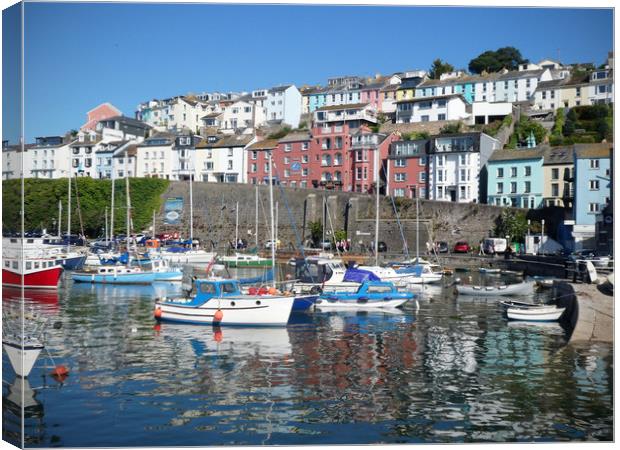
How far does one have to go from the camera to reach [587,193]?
3631cm

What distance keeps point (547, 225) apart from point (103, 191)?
1357 inches

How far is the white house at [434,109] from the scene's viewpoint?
62156mm

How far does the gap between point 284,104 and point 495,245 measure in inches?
1703

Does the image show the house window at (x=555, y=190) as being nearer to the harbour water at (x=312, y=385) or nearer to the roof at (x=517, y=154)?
the roof at (x=517, y=154)

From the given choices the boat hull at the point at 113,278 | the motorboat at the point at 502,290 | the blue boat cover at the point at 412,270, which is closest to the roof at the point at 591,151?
the blue boat cover at the point at 412,270

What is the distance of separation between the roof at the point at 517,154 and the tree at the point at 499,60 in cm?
3048

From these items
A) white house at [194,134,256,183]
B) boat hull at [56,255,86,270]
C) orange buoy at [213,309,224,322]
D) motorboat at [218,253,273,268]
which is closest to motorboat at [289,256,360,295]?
orange buoy at [213,309,224,322]

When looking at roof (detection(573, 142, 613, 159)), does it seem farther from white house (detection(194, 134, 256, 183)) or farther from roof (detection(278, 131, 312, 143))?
white house (detection(194, 134, 256, 183))

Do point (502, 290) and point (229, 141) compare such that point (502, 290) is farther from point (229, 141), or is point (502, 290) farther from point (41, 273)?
point (229, 141)

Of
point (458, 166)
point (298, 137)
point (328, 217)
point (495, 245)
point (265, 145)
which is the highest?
point (298, 137)

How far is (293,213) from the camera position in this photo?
5088cm

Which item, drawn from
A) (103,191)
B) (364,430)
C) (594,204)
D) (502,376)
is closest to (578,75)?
(594,204)

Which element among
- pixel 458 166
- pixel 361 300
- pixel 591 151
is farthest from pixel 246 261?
pixel 591 151

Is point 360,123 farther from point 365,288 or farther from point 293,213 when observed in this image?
point 365,288
